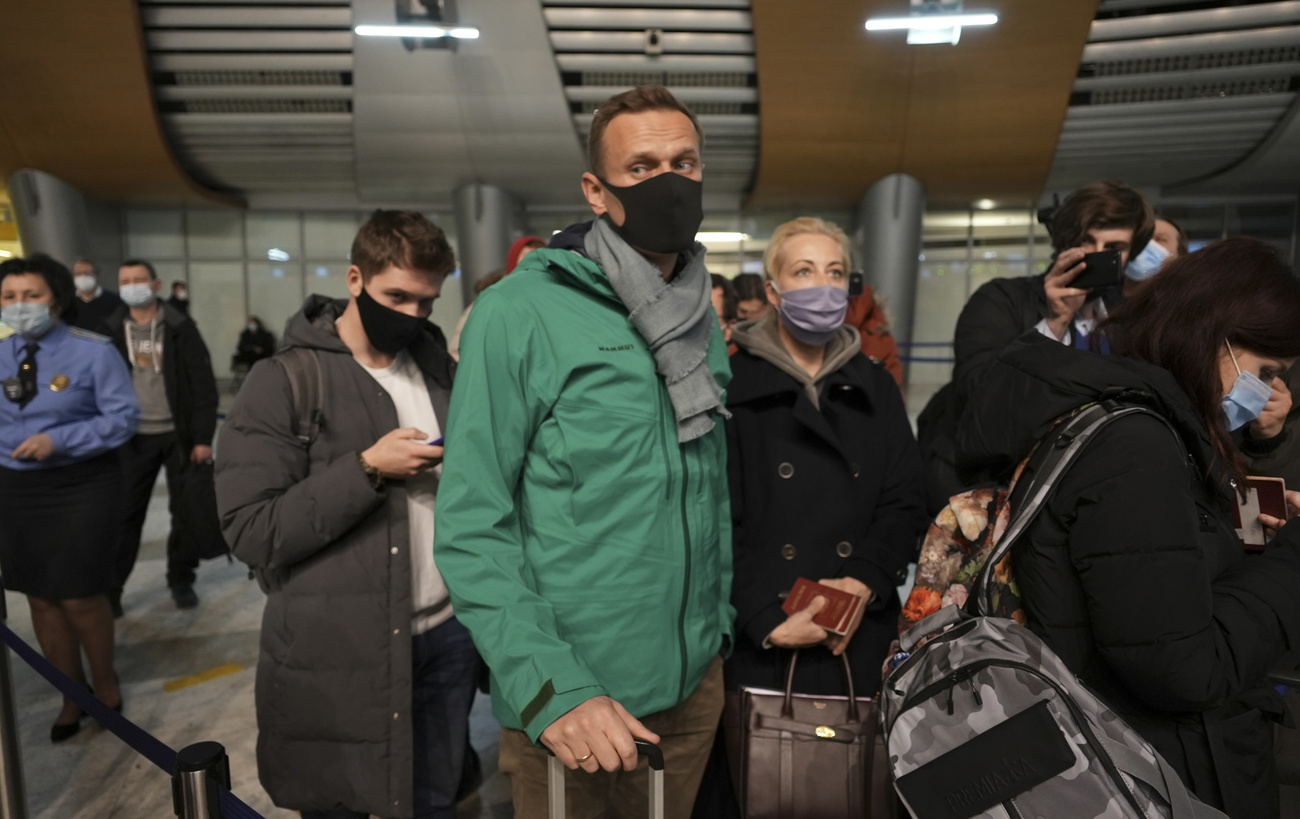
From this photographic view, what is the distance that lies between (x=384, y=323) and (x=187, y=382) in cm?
343

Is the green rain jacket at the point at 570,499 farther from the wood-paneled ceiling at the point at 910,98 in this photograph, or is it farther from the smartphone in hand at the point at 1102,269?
the wood-paneled ceiling at the point at 910,98

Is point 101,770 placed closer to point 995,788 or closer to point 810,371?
point 810,371

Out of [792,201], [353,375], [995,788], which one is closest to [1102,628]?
[995,788]

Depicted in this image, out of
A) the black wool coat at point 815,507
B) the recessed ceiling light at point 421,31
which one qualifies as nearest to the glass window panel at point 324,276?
the recessed ceiling light at point 421,31

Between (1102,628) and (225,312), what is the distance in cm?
1619

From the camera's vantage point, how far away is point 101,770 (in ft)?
10.0

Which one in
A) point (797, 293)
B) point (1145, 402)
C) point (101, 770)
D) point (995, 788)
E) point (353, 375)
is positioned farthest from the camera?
point (101, 770)

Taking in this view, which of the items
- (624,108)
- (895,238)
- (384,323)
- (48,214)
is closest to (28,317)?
(384,323)

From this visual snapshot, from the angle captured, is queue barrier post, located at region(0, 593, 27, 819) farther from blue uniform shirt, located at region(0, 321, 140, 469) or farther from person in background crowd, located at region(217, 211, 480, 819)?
blue uniform shirt, located at region(0, 321, 140, 469)

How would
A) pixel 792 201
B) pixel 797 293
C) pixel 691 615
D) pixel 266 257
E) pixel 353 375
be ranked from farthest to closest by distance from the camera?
pixel 266 257, pixel 792 201, pixel 797 293, pixel 353 375, pixel 691 615

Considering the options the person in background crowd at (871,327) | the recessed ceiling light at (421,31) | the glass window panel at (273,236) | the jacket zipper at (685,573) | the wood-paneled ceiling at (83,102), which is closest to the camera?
the jacket zipper at (685,573)

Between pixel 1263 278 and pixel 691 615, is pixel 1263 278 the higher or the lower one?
the higher one

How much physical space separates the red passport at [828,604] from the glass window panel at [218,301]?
15258 mm

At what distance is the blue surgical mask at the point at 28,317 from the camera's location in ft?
10.1
